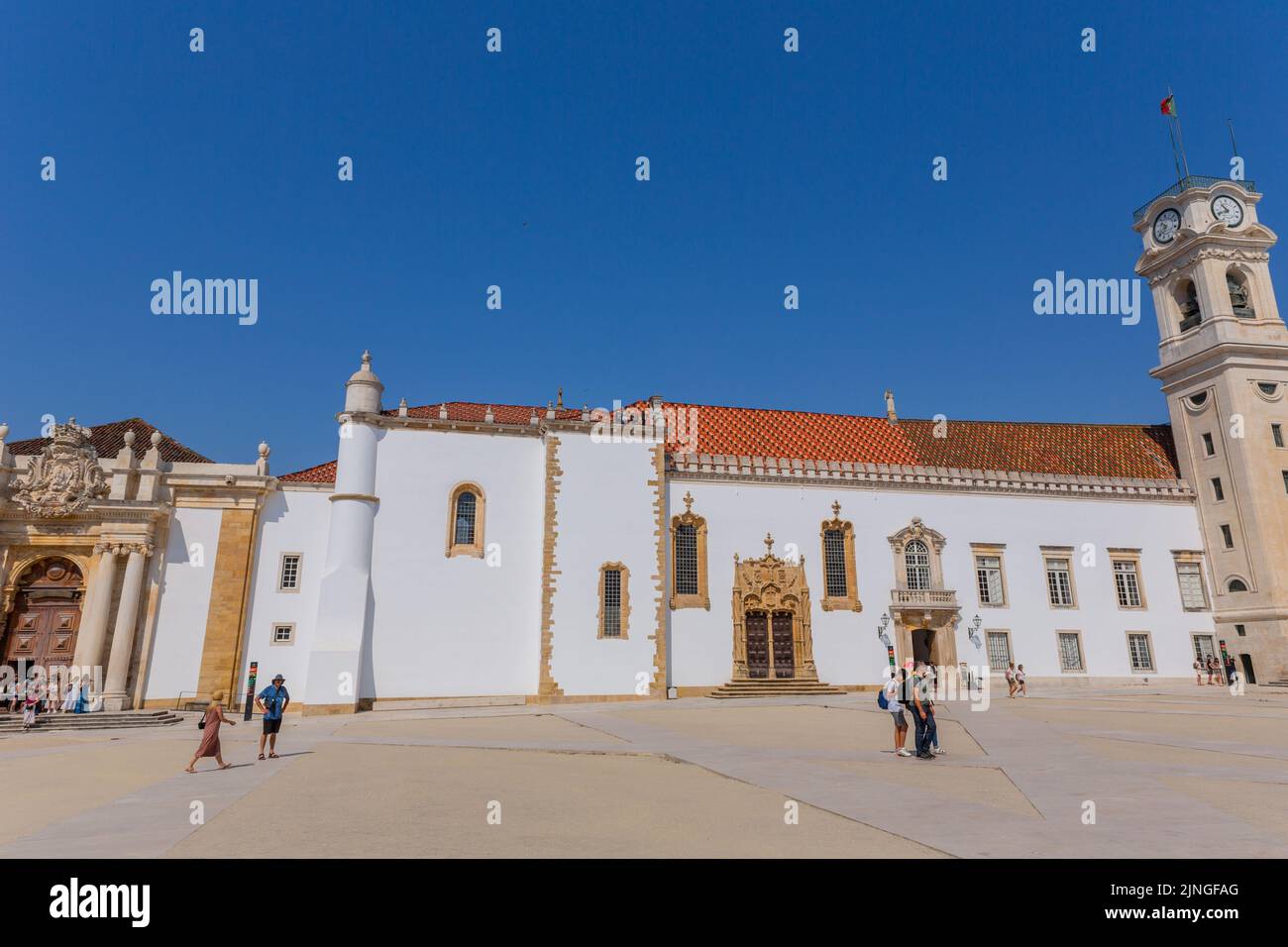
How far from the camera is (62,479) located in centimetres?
2536

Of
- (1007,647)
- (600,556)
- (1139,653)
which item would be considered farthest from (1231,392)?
(600,556)

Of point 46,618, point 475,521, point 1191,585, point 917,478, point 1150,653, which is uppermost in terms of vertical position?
point 917,478

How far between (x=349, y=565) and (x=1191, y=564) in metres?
37.1

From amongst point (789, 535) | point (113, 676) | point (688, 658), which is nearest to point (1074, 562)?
point (789, 535)

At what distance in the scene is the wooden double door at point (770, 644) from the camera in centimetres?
2986

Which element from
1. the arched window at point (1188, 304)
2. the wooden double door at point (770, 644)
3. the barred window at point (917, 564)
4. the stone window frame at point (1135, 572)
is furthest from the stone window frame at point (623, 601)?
the arched window at point (1188, 304)

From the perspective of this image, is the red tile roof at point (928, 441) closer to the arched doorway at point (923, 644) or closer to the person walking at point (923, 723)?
the arched doorway at point (923, 644)

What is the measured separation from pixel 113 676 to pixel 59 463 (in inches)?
301

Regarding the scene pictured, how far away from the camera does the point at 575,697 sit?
27125 millimetres

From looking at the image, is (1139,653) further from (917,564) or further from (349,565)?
(349,565)

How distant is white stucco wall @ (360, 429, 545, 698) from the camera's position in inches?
1049

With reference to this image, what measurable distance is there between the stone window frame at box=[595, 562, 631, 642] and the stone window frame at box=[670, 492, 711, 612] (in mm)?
2030

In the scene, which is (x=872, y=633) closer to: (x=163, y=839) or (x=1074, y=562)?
(x=1074, y=562)
